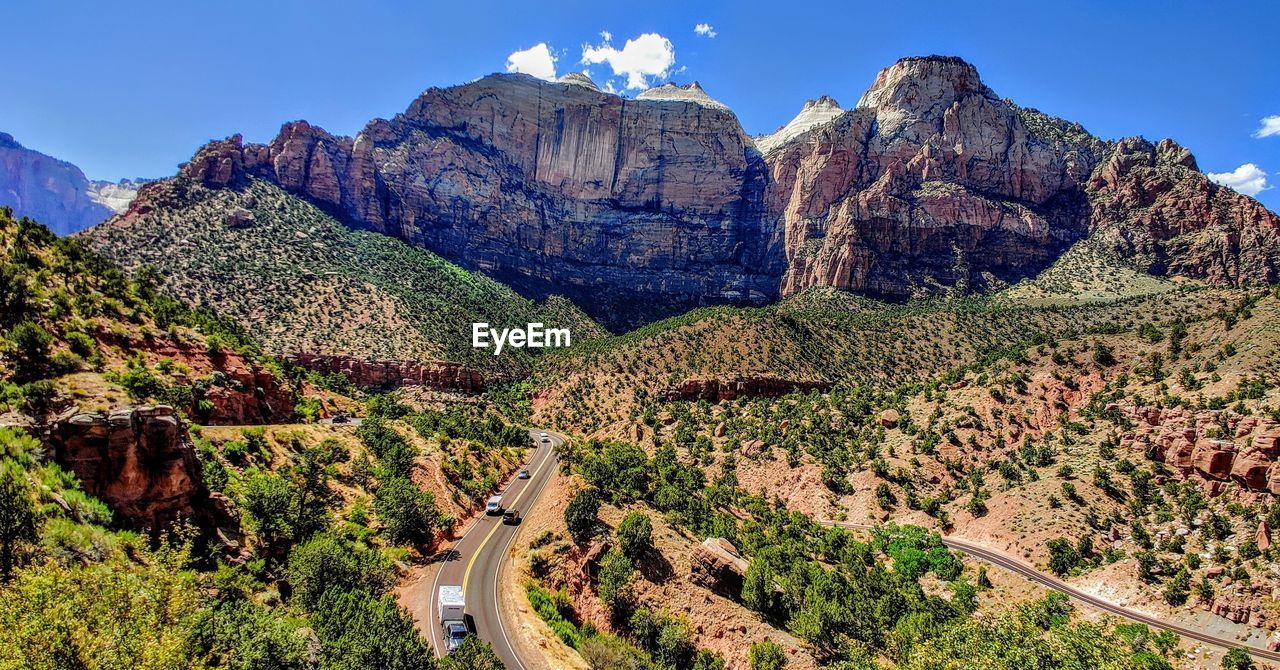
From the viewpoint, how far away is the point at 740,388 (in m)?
95.5

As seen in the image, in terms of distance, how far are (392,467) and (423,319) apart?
79.3 metres

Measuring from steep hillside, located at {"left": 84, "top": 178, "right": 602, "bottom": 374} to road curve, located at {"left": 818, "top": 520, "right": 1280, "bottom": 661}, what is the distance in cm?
8723

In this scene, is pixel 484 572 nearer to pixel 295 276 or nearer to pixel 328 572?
pixel 328 572

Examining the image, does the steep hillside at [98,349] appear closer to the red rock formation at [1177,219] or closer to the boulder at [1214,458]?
the boulder at [1214,458]

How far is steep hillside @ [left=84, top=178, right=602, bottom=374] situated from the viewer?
97.1 metres

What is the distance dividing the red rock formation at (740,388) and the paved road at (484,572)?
48800mm

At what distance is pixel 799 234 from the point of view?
186375 millimetres

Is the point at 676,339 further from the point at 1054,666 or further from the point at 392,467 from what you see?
the point at 1054,666

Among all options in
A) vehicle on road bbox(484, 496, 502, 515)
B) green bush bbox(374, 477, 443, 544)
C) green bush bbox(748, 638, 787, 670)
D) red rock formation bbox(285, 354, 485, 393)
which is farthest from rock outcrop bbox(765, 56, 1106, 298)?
green bush bbox(374, 477, 443, 544)

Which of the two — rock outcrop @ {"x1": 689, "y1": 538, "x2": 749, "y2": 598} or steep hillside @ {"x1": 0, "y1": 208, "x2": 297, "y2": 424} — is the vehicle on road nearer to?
rock outcrop @ {"x1": 689, "y1": 538, "x2": 749, "y2": 598}

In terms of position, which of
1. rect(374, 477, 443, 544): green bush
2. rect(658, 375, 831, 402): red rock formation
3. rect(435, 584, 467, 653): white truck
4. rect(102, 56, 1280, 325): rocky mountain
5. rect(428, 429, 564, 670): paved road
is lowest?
rect(428, 429, 564, 670): paved road

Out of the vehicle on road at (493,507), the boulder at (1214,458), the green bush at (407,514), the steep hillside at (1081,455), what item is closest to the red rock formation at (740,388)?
the steep hillside at (1081,455)

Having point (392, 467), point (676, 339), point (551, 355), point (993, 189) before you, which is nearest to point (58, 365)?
point (392, 467)

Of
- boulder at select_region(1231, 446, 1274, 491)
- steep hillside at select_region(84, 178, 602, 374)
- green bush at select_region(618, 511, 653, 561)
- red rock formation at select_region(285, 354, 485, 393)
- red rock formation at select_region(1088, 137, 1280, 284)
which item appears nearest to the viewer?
green bush at select_region(618, 511, 653, 561)
